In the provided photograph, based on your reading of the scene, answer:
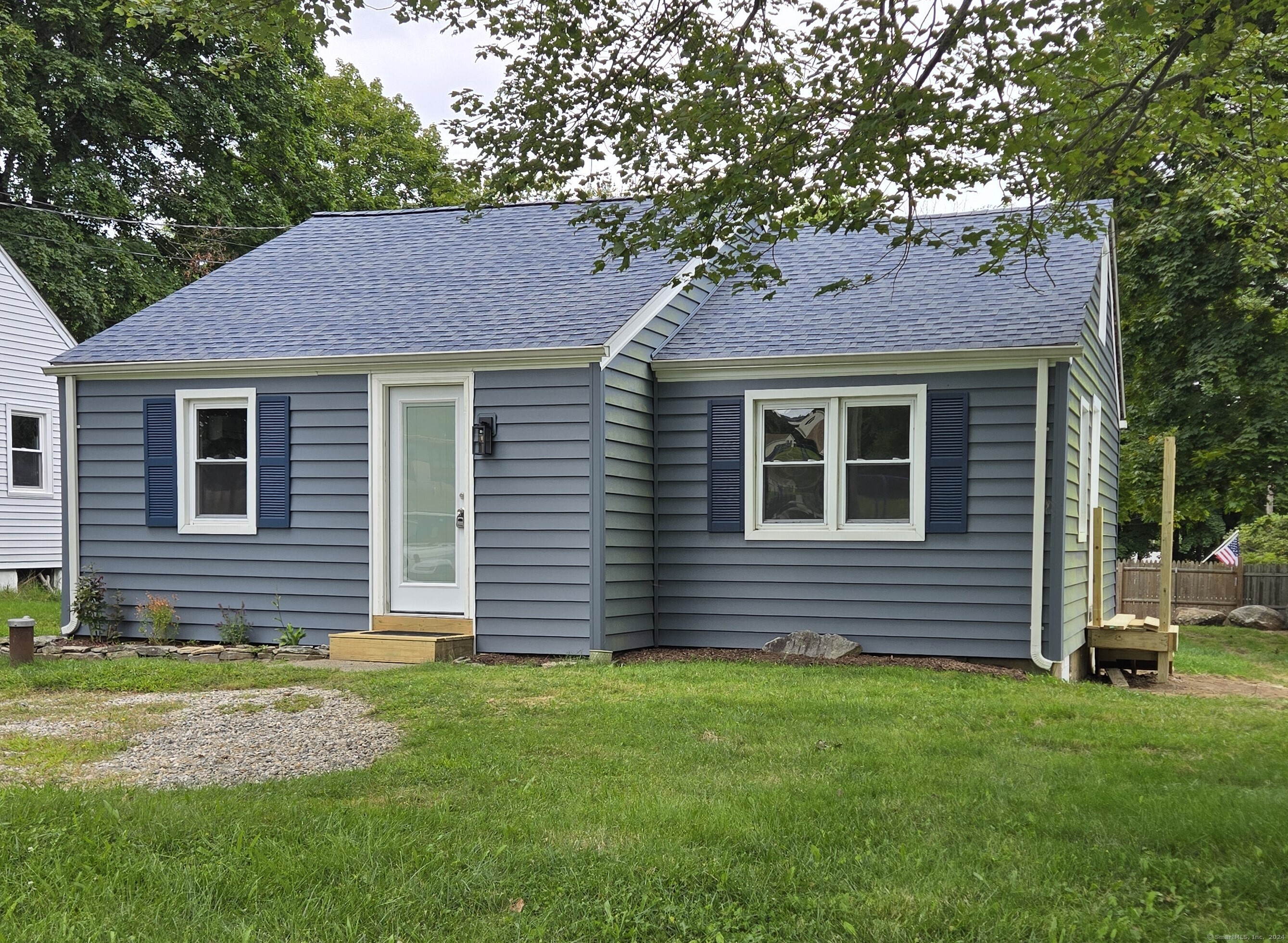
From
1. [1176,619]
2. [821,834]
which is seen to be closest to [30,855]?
[821,834]

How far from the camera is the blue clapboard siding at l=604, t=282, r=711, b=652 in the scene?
416 inches

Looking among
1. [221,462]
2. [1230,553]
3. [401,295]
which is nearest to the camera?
[221,462]

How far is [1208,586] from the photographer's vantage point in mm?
22438

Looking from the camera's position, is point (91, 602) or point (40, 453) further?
point (40, 453)

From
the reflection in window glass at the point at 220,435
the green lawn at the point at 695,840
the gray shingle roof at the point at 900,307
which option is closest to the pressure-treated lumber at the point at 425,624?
the reflection in window glass at the point at 220,435

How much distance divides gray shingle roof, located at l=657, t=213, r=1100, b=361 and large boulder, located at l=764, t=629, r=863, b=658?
2.59 m

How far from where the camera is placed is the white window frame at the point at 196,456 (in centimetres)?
1139

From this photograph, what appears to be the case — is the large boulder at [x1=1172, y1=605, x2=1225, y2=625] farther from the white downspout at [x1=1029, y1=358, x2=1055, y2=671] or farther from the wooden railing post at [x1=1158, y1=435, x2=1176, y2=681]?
the white downspout at [x1=1029, y1=358, x2=1055, y2=671]

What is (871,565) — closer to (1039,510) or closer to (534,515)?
(1039,510)

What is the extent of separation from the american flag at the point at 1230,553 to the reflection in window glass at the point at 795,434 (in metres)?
15.5

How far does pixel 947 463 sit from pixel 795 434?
1454 millimetres

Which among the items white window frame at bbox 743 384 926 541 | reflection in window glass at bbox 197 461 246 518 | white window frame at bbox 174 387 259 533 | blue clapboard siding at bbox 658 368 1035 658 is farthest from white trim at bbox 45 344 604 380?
white window frame at bbox 743 384 926 541

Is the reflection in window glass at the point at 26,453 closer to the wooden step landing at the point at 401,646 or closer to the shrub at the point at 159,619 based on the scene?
the shrub at the point at 159,619

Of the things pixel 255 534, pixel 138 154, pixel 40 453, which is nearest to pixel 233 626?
pixel 255 534
